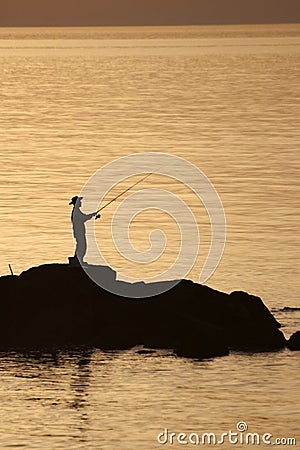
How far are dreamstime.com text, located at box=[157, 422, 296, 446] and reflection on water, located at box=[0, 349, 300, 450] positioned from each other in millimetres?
177

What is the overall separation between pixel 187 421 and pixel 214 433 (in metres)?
0.81

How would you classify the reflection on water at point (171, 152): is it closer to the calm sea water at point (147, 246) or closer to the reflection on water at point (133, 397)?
the calm sea water at point (147, 246)

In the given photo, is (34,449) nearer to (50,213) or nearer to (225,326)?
(225,326)

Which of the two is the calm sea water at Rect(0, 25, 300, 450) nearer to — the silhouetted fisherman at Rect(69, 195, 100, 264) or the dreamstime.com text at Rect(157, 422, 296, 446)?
the dreamstime.com text at Rect(157, 422, 296, 446)

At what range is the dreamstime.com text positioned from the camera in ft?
104

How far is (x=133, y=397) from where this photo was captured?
112 feet

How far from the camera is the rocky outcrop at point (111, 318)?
36781 millimetres

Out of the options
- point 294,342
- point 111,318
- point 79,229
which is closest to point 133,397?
point 111,318
